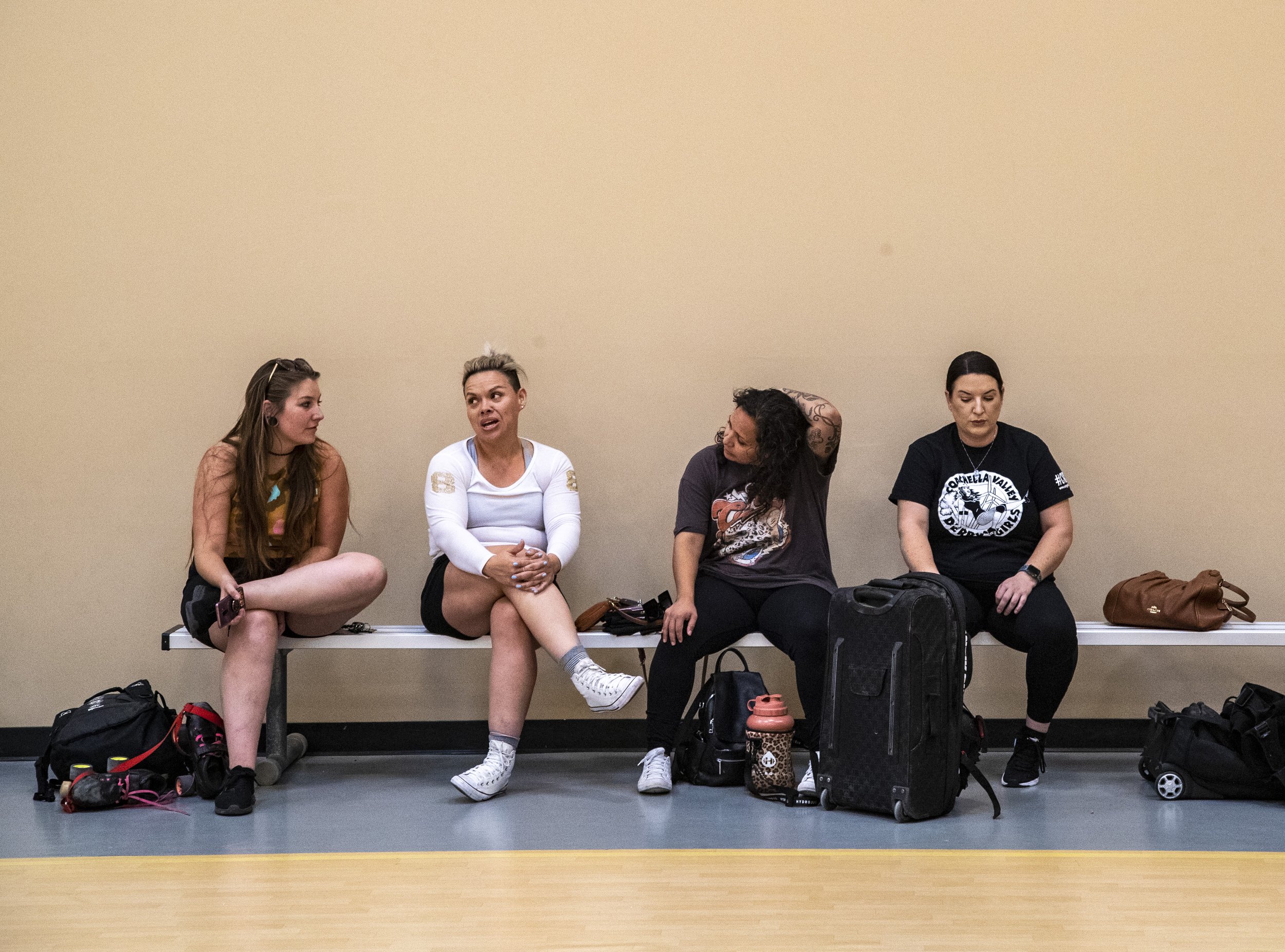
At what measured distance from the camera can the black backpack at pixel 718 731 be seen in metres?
3.26

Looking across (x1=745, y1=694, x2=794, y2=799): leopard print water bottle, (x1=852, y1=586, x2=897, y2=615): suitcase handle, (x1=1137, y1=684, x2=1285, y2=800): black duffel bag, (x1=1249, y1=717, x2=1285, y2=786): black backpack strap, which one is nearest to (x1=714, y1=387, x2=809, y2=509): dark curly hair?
(x1=852, y1=586, x2=897, y2=615): suitcase handle

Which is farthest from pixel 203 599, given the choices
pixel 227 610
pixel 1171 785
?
pixel 1171 785

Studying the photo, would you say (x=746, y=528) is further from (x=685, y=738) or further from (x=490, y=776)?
(x=490, y=776)

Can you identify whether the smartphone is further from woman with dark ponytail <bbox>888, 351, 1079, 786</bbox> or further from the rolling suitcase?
woman with dark ponytail <bbox>888, 351, 1079, 786</bbox>

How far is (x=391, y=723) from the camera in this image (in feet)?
12.5

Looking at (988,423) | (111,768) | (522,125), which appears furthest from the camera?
(522,125)

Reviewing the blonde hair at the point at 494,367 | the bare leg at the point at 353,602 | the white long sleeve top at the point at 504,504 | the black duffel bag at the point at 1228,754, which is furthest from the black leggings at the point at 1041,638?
the bare leg at the point at 353,602

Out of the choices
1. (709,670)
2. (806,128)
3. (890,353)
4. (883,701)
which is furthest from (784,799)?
(806,128)

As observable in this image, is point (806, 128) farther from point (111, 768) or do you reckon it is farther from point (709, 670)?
point (111, 768)

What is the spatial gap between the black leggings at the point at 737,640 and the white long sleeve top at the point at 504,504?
437 millimetres

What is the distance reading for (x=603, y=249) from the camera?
3.81 metres

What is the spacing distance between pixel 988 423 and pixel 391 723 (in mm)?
2174

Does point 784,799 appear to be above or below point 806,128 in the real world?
below

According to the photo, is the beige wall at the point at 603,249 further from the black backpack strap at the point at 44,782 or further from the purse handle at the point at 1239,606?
the black backpack strap at the point at 44,782
